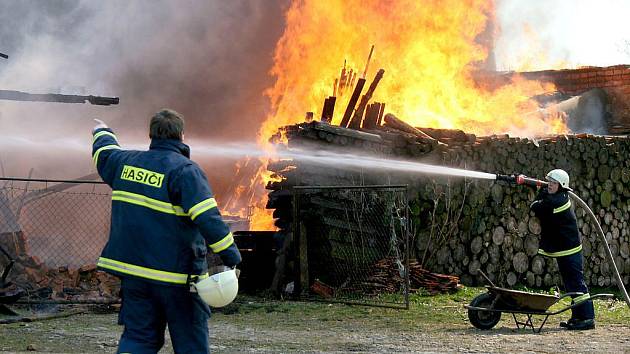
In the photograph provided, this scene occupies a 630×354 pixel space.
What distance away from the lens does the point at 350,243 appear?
12.1m

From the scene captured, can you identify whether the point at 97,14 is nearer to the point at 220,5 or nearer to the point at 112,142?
the point at 220,5

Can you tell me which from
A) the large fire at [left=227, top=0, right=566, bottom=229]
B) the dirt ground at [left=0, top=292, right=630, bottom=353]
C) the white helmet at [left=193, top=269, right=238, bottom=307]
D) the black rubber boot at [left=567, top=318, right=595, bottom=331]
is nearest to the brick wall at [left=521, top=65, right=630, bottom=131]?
the large fire at [left=227, top=0, right=566, bottom=229]

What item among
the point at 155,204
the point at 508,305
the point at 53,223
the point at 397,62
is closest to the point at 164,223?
the point at 155,204

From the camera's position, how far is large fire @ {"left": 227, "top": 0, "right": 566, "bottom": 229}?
621 inches

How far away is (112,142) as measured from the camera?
18.2 ft

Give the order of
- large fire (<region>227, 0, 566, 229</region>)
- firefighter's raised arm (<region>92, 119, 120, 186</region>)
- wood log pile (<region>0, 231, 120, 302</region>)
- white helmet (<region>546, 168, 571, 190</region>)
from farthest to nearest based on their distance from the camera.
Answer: large fire (<region>227, 0, 566, 229</region>)
wood log pile (<region>0, 231, 120, 302</region>)
white helmet (<region>546, 168, 571, 190</region>)
firefighter's raised arm (<region>92, 119, 120, 186</region>)

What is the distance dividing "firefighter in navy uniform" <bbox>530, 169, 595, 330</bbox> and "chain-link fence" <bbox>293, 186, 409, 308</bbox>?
2386 millimetres

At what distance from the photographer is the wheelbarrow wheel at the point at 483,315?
9125mm

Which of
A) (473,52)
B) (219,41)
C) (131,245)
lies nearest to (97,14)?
(219,41)

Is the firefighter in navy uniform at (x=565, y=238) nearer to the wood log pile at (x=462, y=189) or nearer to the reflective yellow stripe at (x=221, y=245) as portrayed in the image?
the wood log pile at (x=462, y=189)

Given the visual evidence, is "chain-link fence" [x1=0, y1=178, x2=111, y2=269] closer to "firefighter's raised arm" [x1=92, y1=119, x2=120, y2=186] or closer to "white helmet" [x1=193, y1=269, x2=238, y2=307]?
"firefighter's raised arm" [x1=92, y1=119, x2=120, y2=186]

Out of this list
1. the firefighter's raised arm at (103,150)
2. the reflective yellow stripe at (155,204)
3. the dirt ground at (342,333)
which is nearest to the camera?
the reflective yellow stripe at (155,204)

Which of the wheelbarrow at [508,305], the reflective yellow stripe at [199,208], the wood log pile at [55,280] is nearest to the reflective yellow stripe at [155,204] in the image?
the reflective yellow stripe at [199,208]

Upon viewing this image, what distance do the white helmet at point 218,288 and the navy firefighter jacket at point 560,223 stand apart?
18.1 ft
